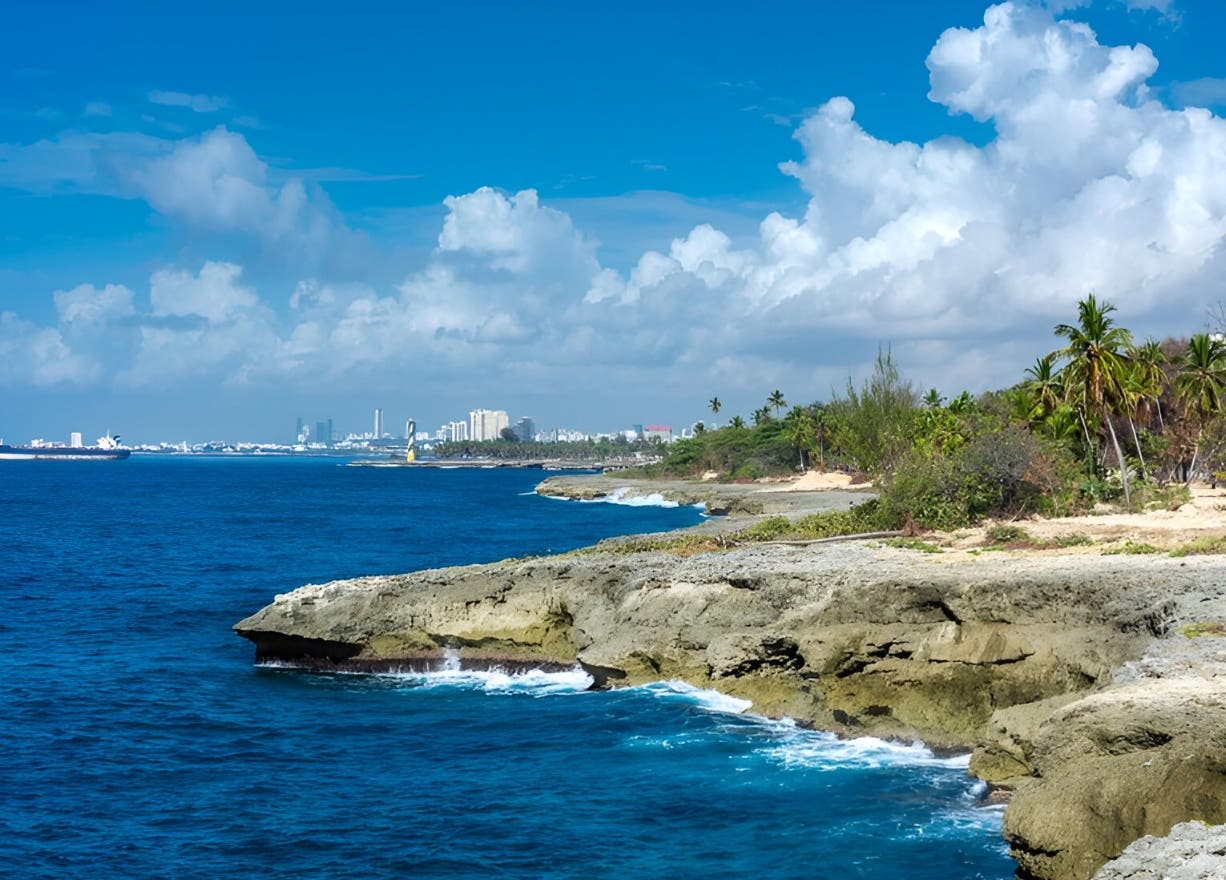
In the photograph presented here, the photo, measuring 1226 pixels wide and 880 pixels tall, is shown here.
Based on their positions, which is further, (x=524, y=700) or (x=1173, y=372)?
(x=1173, y=372)

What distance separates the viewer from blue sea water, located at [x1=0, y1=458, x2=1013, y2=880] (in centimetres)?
1939

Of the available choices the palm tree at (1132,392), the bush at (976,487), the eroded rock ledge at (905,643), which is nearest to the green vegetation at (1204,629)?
the eroded rock ledge at (905,643)

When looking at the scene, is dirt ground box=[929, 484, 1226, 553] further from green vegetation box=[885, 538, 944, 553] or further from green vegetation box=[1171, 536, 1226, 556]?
green vegetation box=[885, 538, 944, 553]

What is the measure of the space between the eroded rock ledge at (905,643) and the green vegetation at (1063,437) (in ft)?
32.8

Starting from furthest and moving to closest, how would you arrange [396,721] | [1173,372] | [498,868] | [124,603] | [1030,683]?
[1173,372] → [124,603] → [396,721] → [1030,683] → [498,868]

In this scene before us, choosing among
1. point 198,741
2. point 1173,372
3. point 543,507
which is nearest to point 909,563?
point 198,741

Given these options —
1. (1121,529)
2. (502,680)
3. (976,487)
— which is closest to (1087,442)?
(976,487)

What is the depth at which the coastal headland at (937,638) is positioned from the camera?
52.6 ft

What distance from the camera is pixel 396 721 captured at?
28.9 m

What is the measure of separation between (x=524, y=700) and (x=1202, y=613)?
698 inches

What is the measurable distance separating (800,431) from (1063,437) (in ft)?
299

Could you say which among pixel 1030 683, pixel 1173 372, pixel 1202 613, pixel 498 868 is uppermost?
pixel 1173 372

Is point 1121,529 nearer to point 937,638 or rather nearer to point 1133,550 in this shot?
point 1133,550

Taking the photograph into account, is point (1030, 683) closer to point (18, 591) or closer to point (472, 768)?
point (472, 768)
